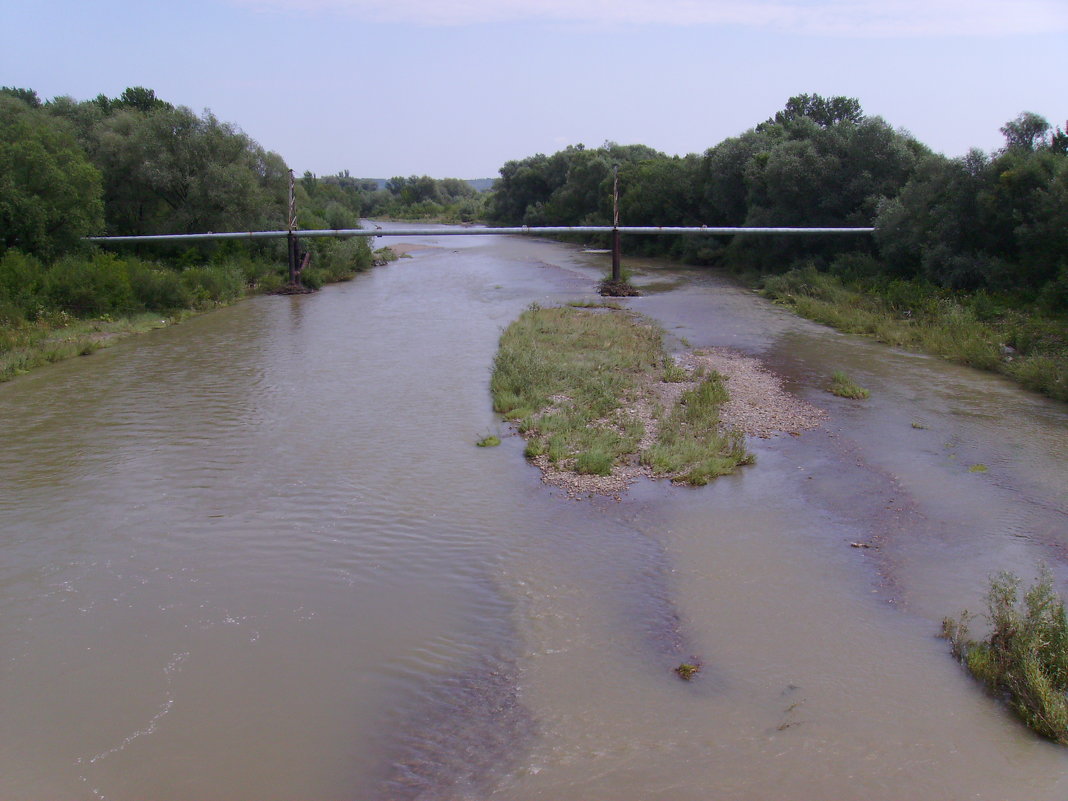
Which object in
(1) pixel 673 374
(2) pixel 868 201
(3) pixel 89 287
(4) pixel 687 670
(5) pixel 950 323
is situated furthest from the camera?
(2) pixel 868 201

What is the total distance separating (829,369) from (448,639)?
47.9 feet

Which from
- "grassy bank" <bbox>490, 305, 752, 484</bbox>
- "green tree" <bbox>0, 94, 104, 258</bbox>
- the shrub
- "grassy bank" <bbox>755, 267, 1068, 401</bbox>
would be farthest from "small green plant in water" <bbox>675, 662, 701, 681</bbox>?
"green tree" <bbox>0, 94, 104, 258</bbox>

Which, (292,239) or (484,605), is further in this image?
(292,239)

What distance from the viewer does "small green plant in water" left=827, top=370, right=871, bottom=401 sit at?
1756cm

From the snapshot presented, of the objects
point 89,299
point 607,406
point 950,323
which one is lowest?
point 607,406

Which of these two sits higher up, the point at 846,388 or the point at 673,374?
the point at 673,374

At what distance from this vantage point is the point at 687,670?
7922 mm

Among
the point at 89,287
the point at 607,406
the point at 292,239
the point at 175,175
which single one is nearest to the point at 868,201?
the point at 607,406

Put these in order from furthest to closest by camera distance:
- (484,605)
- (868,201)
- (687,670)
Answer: (868,201), (484,605), (687,670)

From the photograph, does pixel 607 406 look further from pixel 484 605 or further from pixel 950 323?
pixel 950 323

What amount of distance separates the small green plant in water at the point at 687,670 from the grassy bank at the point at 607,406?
4942 millimetres

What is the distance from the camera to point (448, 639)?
8539 mm

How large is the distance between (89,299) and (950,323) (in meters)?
24.9

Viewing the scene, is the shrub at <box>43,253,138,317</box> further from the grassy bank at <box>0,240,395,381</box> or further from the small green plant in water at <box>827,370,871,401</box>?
the small green plant in water at <box>827,370,871,401</box>
